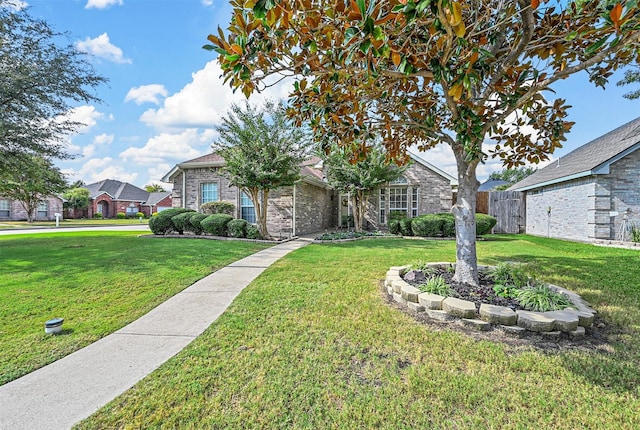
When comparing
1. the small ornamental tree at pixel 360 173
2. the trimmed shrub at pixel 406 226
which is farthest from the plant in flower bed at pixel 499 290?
the trimmed shrub at pixel 406 226

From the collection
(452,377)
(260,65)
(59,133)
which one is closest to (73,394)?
(452,377)

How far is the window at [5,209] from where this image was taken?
97.2 ft

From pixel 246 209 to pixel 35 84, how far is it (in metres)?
8.45

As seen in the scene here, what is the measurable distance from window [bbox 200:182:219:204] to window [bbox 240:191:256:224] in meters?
1.43

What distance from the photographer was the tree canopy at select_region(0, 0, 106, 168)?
30.6 ft

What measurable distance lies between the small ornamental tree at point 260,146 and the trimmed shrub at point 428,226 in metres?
5.70

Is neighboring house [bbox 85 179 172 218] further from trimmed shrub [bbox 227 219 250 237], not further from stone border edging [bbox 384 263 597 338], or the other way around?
stone border edging [bbox 384 263 597 338]

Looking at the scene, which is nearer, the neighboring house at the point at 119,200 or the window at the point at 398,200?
the window at the point at 398,200

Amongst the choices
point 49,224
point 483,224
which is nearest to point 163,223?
point 483,224

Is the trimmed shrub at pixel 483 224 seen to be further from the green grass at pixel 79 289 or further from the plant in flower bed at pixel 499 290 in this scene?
the green grass at pixel 79 289

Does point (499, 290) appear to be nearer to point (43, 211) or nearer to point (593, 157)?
point (593, 157)

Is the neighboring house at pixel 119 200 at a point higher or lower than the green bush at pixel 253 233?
higher

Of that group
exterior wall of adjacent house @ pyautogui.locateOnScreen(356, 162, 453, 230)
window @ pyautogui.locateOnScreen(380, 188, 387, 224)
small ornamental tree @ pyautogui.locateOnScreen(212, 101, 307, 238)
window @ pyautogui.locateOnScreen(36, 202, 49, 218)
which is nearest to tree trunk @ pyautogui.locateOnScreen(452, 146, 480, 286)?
small ornamental tree @ pyautogui.locateOnScreen(212, 101, 307, 238)

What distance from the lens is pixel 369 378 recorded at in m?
2.46
